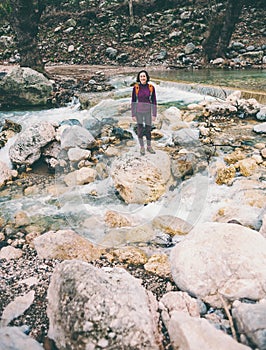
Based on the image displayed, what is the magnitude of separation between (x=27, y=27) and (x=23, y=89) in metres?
3.72

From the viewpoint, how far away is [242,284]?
260cm

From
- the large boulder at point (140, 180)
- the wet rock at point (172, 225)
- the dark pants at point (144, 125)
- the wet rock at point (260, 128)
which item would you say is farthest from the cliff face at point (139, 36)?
the wet rock at point (172, 225)

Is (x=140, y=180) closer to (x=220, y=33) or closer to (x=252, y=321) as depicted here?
(x=252, y=321)

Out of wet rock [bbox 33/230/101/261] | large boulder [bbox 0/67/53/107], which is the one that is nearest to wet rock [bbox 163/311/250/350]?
wet rock [bbox 33/230/101/261]

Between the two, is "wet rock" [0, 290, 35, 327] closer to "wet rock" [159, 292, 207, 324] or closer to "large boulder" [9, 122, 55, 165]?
"wet rock" [159, 292, 207, 324]

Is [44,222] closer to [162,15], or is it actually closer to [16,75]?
[16,75]

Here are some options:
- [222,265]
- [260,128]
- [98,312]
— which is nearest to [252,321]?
[222,265]

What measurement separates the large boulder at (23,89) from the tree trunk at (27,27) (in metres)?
2.71

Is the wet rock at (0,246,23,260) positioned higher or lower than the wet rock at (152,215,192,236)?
lower

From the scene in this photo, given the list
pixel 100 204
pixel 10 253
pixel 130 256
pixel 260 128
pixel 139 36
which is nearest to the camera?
pixel 130 256

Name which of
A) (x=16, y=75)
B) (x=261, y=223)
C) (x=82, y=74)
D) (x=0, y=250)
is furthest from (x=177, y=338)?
(x=82, y=74)

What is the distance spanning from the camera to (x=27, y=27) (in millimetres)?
11484

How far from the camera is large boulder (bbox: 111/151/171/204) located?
177 inches

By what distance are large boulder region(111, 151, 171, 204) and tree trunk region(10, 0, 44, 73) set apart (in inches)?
351
